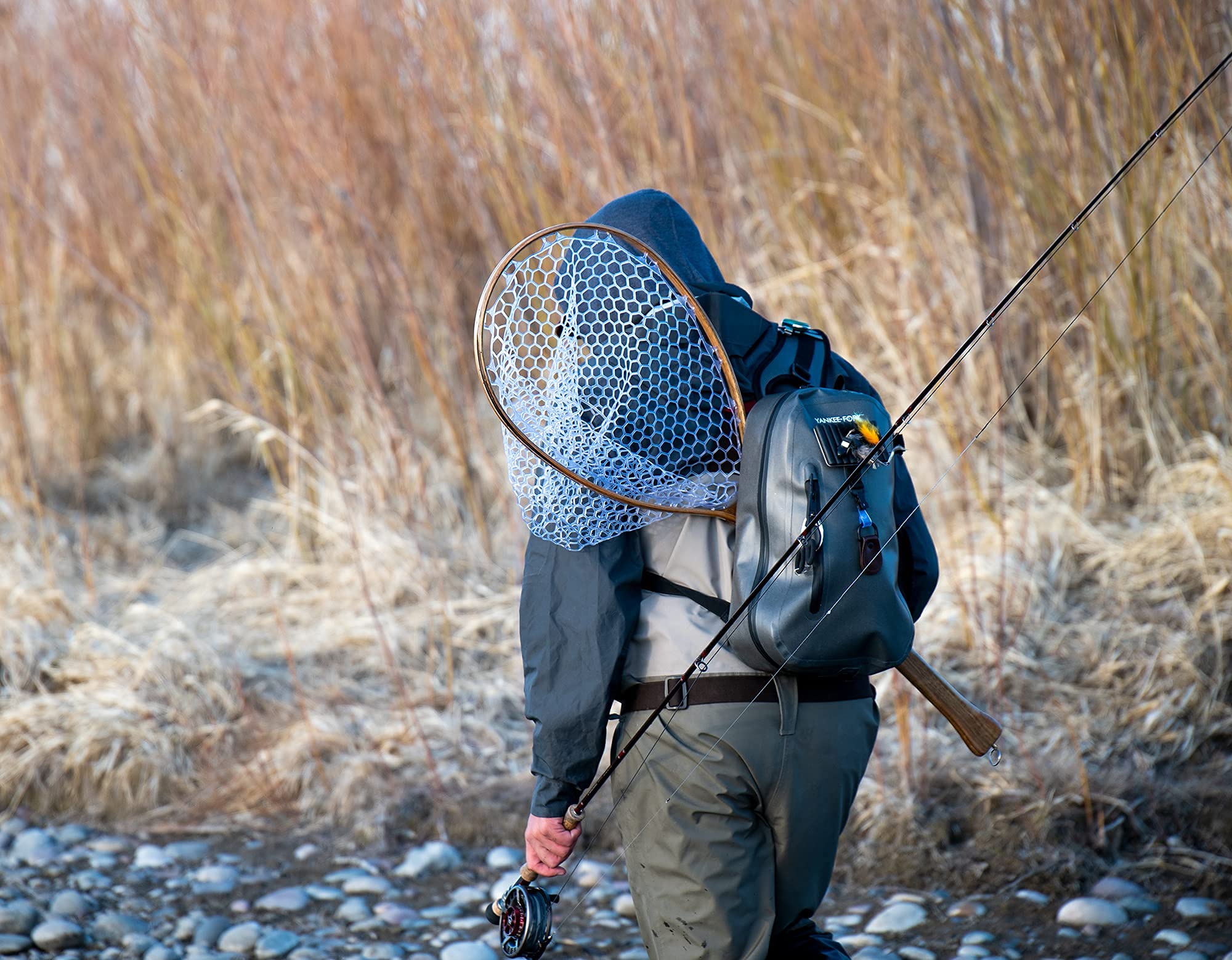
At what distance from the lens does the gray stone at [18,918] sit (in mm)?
3104

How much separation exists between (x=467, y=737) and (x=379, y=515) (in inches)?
48.8

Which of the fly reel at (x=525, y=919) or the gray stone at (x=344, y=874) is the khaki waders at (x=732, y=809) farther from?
the gray stone at (x=344, y=874)

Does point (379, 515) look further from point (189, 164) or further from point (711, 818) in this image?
point (711, 818)

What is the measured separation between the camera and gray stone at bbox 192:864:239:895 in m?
3.40

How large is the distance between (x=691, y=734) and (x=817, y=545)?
378 millimetres

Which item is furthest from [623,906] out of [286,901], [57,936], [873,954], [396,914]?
[57,936]

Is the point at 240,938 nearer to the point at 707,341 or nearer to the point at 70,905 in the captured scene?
the point at 70,905

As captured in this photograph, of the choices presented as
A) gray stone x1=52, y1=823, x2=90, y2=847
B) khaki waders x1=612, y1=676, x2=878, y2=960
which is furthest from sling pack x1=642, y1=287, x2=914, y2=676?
gray stone x1=52, y1=823, x2=90, y2=847

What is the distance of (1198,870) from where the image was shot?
297 cm

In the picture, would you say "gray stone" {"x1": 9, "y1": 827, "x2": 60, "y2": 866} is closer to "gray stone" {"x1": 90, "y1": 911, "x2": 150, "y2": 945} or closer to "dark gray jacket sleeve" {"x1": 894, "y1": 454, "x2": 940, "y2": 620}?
"gray stone" {"x1": 90, "y1": 911, "x2": 150, "y2": 945}

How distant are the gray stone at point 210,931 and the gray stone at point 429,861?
0.51 m

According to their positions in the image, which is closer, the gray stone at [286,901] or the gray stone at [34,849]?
the gray stone at [286,901]

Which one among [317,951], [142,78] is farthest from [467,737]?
[142,78]

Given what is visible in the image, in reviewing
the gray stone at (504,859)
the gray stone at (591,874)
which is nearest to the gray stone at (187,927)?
the gray stone at (504,859)
